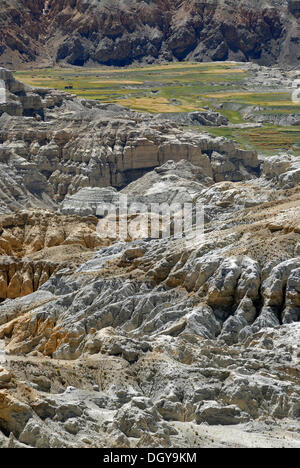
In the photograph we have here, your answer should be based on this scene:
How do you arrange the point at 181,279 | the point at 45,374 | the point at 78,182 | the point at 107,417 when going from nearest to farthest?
the point at 107,417
the point at 45,374
the point at 181,279
the point at 78,182

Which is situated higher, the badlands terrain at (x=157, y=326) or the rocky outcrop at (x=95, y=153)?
the badlands terrain at (x=157, y=326)

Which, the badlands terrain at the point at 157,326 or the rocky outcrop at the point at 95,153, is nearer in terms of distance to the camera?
the badlands terrain at the point at 157,326

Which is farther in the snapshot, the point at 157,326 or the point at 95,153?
the point at 95,153

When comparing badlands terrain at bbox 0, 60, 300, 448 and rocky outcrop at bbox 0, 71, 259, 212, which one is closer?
badlands terrain at bbox 0, 60, 300, 448

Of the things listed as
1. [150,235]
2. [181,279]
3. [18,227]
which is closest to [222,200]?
[150,235]

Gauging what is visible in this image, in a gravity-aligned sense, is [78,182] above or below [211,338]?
below

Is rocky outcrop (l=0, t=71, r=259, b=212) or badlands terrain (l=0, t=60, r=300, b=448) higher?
badlands terrain (l=0, t=60, r=300, b=448)

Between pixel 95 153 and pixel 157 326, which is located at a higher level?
pixel 157 326

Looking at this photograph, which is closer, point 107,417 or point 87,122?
point 107,417

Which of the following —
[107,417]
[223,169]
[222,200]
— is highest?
[107,417]

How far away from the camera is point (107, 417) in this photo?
3822 centimetres
